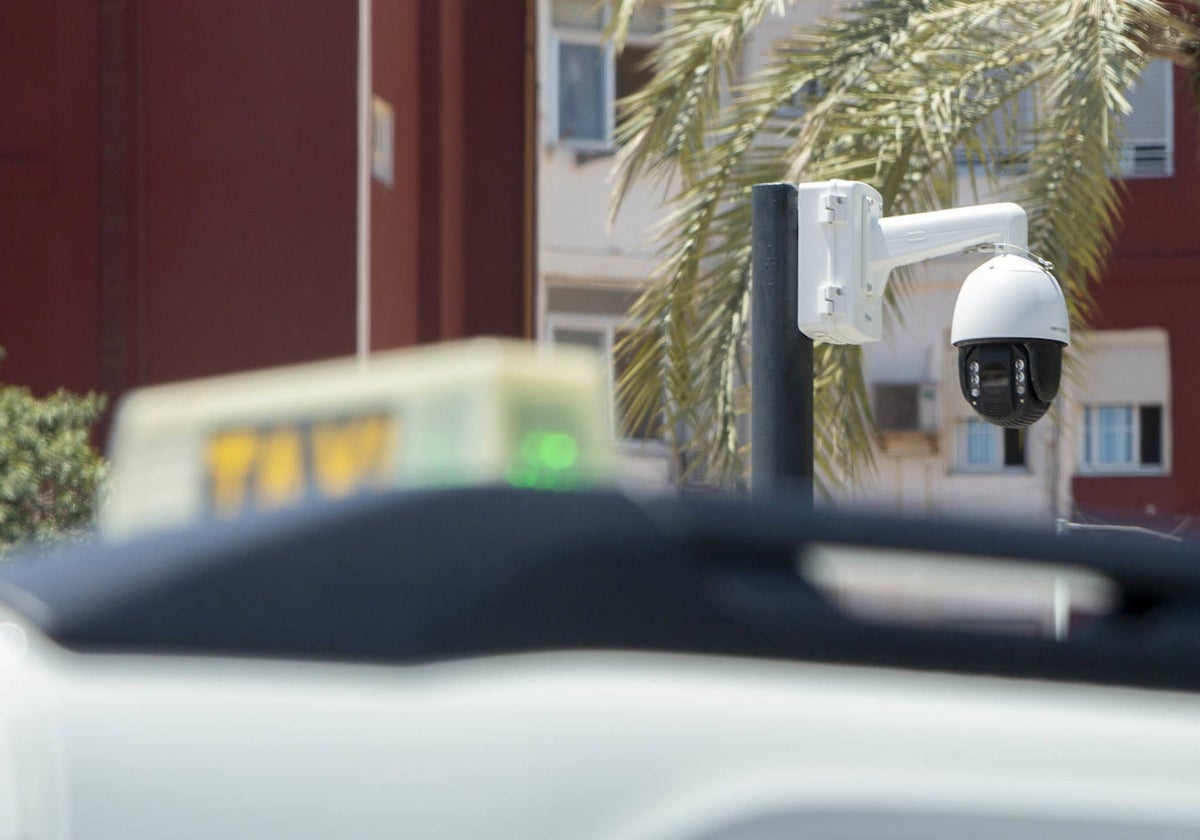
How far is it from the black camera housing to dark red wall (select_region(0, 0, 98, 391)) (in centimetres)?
954

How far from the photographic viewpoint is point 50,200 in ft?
45.1

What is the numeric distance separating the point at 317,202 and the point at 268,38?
4.10ft

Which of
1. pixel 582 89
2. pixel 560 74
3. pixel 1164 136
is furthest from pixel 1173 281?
pixel 560 74

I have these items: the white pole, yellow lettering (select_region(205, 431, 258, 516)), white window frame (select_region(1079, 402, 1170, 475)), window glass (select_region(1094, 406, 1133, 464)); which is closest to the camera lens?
yellow lettering (select_region(205, 431, 258, 516))

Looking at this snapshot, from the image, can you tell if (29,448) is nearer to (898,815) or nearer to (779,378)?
(779,378)

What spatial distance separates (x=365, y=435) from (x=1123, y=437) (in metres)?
16.7

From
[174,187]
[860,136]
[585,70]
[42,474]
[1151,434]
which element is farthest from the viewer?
[1151,434]

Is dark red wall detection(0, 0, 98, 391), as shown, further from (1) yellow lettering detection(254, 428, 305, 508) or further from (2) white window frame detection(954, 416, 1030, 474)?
(1) yellow lettering detection(254, 428, 305, 508)

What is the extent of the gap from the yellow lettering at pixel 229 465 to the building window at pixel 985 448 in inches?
655

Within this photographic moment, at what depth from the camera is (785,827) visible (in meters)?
1.08

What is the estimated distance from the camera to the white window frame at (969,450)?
17.5m

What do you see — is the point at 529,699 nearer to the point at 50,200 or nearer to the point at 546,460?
the point at 546,460

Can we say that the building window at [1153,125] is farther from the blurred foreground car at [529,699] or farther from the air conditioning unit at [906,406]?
the blurred foreground car at [529,699]

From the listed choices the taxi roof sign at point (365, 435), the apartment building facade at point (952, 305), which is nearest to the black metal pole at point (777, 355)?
the taxi roof sign at point (365, 435)
